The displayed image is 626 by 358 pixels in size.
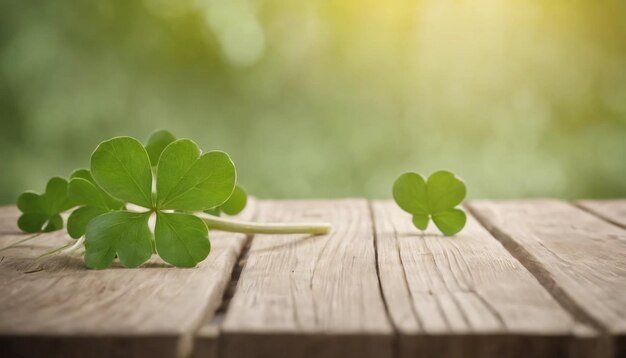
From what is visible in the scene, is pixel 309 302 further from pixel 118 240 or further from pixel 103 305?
pixel 118 240

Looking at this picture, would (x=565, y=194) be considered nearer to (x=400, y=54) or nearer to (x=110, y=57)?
(x=400, y=54)

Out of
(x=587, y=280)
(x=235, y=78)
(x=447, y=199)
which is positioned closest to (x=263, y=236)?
(x=447, y=199)

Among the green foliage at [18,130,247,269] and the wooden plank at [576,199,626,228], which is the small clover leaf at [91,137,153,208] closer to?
the green foliage at [18,130,247,269]

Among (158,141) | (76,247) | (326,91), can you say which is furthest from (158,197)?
(326,91)

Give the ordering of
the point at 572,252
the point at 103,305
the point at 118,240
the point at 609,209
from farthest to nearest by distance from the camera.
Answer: the point at 609,209 < the point at 572,252 < the point at 118,240 < the point at 103,305

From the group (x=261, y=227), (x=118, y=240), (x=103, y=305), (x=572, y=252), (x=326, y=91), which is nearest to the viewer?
(x=103, y=305)

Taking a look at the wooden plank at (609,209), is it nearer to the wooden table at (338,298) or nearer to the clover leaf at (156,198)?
the wooden table at (338,298)

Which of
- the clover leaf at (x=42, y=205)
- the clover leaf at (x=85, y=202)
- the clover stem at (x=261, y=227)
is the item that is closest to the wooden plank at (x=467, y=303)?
the clover stem at (x=261, y=227)
